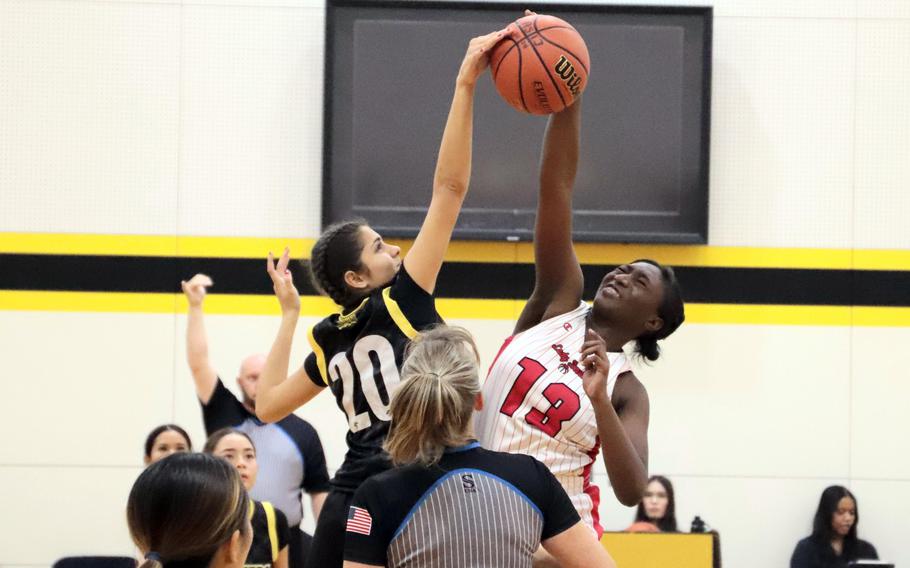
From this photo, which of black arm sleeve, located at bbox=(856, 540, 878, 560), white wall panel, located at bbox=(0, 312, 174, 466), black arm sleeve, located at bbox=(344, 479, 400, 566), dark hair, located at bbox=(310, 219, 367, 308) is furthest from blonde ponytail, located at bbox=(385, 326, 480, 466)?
black arm sleeve, located at bbox=(856, 540, 878, 560)

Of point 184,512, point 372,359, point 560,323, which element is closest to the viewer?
point 184,512

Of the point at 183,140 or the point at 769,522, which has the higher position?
the point at 183,140

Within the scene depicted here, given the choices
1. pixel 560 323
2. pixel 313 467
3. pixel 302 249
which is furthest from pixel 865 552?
pixel 560 323

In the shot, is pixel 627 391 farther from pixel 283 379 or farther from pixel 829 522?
pixel 829 522

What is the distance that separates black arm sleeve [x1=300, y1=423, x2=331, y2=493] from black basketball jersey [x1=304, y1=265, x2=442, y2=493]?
85.2 inches

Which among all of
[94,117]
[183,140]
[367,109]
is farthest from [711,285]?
[94,117]

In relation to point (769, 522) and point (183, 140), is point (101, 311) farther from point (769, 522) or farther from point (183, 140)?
point (769, 522)

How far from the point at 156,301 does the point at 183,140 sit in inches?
37.2

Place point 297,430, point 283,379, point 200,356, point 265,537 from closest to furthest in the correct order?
point 283,379
point 265,537
point 200,356
point 297,430

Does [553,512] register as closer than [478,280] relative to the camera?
Yes

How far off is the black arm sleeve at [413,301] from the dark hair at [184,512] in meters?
1.08

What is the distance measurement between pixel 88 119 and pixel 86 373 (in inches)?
57.7

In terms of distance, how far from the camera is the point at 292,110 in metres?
6.91

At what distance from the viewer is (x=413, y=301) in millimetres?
3045
